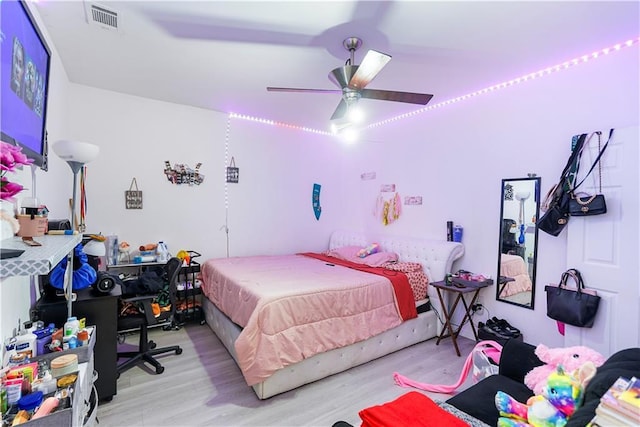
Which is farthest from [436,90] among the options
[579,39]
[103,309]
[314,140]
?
[103,309]

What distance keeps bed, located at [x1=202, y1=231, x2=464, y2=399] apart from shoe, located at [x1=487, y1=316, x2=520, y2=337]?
59cm

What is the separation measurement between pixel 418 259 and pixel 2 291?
3.57m

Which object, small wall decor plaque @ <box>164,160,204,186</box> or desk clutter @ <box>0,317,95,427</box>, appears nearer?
desk clutter @ <box>0,317,95,427</box>

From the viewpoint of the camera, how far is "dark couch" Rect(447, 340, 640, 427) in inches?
40.7

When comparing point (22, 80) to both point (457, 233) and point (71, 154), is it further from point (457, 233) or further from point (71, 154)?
point (457, 233)

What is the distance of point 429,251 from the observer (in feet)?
11.8

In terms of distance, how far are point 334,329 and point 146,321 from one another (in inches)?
62.5

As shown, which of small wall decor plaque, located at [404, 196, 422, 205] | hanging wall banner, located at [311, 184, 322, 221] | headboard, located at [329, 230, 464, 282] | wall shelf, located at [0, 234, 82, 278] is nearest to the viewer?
wall shelf, located at [0, 234, 82, 278]

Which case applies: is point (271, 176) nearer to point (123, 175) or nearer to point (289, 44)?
point (123, 175)

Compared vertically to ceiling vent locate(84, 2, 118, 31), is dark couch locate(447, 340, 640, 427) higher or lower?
lower

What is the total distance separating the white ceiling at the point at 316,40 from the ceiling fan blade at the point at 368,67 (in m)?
0.32

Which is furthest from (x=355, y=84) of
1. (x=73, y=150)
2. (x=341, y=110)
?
(x=73, y=150)

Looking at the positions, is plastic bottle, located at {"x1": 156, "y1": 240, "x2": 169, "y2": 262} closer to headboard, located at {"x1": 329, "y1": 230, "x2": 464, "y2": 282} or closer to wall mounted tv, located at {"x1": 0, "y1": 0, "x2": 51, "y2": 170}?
wall mounted tv, located at {"x1": 0, "y1": 0, "x2": 51, "y2": 170}

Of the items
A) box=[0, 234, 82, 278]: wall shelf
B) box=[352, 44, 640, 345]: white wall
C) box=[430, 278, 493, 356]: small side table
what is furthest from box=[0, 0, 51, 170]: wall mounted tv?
box=[352, 44, 640, 345]: white wall
